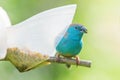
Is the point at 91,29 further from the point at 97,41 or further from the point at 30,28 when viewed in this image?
the point at 30,28

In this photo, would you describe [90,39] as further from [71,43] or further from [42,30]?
[42,30]

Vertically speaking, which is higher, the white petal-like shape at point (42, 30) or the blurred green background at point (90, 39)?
the white petal-like shape at point (42, 30)

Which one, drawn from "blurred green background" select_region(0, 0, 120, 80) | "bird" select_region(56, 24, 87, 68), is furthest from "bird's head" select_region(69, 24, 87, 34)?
"blurred green background" select_region(0, 0, 120, 80)

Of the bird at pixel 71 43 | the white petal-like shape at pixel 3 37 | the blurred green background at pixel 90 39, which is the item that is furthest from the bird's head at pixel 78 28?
the blurred green background at pixel 90 39

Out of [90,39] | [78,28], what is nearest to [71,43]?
[78,28]

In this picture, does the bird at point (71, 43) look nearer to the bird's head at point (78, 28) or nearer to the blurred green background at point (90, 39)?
the bird's head at point (78, 28)

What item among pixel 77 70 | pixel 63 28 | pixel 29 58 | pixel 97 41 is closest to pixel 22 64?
pixel 29 58
